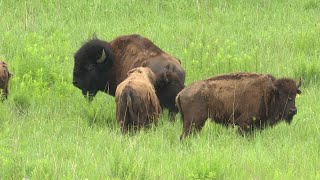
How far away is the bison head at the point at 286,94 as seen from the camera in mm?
10133

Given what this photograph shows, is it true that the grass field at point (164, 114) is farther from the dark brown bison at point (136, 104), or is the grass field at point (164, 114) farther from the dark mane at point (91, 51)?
the dark mane at point (91, 51)

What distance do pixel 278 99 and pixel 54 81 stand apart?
416cm

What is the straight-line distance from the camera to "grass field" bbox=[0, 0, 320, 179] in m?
8.15

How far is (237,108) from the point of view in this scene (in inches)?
397

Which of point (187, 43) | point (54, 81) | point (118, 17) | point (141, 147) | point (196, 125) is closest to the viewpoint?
point (141, 147)

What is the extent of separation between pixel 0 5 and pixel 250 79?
8.83 metres

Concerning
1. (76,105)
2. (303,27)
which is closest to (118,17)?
(303,27)

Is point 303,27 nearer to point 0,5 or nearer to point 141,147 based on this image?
point 0,5

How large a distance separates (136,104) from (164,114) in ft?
6.00

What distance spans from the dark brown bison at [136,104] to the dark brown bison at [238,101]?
15.4 inches

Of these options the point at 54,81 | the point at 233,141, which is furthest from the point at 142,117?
the point at 54,81

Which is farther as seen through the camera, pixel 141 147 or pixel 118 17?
pixel 118 17

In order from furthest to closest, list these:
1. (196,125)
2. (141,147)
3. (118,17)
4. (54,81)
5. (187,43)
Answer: (118,17), (187,43), (54,81), (196,125), (141,147)

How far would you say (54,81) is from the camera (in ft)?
41.7
